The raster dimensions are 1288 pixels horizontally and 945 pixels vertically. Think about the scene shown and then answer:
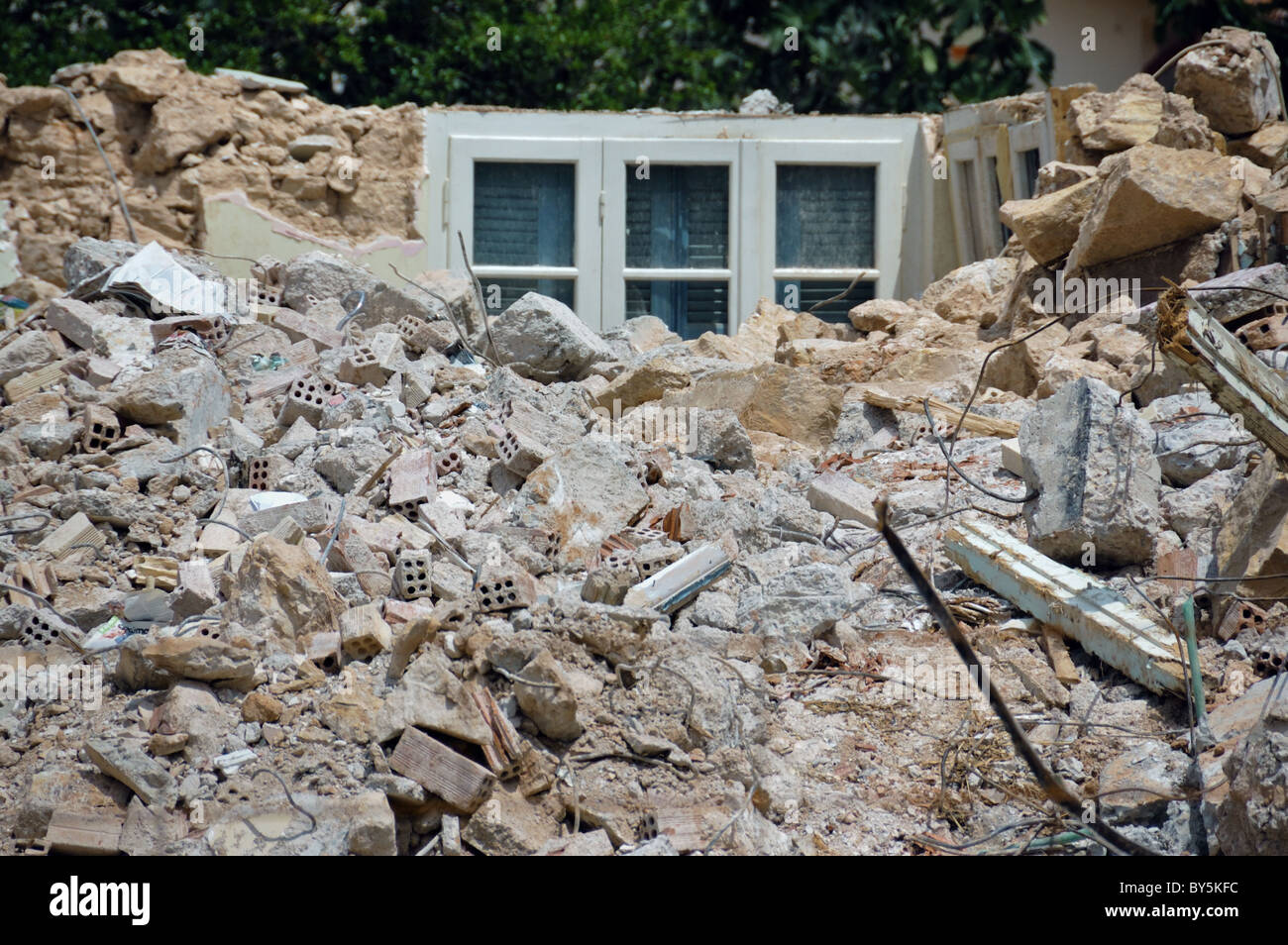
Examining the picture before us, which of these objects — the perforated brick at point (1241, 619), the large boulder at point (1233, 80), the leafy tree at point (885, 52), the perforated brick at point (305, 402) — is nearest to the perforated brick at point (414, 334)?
the perforated brick at point (305, 402)

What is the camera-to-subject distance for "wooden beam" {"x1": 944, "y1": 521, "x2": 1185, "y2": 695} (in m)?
4.15

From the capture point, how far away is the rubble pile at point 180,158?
314 inches

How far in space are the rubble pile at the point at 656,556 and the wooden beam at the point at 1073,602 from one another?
0.01 meters

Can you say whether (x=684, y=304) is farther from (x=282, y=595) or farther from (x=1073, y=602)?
(x=282, y=595)

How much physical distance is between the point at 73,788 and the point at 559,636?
1.42m

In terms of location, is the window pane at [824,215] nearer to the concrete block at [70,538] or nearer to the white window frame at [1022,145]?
the white window frame at [1022,145]

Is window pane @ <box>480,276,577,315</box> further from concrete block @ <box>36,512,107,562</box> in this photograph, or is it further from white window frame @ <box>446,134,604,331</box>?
concrete block @ <box>36,512,107,562</box>

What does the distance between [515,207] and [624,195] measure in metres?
0.72

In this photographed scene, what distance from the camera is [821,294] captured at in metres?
8.84

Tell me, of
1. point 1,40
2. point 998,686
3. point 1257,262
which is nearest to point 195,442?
point 998,686

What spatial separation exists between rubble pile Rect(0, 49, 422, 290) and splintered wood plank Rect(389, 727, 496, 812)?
17.5ft

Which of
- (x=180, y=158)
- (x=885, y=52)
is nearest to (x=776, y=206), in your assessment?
(x=180, y=158)

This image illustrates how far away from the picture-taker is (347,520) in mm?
4949

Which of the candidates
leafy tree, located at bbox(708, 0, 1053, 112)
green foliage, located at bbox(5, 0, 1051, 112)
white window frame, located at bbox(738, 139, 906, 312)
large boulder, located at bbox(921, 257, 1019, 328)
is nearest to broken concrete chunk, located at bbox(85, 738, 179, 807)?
large boulder, located at bbox(921, 257, 1019, 328)
